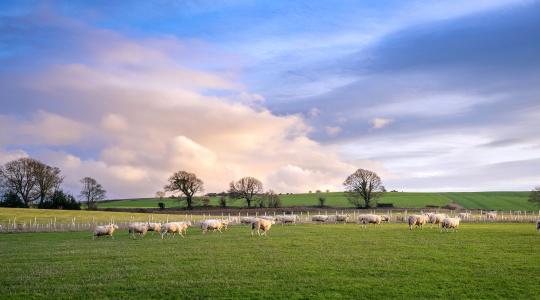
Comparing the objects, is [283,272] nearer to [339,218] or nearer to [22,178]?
[339,218]

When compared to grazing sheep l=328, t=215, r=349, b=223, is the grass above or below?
above

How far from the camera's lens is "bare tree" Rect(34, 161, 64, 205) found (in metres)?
93.0

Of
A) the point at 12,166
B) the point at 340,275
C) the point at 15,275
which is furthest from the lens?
the point at 12,166

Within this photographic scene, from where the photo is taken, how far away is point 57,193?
95312 millimetres

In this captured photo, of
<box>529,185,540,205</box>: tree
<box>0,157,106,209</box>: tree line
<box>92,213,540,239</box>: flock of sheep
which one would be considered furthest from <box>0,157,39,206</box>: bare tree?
<box>529,185,540,205</box>: tree

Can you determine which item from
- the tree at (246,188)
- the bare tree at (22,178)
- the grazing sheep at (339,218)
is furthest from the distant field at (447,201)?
the grazing sheep at (339,218)

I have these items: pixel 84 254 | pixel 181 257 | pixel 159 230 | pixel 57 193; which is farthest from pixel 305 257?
pixel 57 193

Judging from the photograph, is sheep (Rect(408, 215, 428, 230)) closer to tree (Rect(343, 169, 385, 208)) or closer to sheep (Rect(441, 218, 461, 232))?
sheep (Rect(441, 218, 461, 232))

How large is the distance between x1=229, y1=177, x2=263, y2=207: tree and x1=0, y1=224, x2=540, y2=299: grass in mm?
82637

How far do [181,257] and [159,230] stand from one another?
2006 centimetres

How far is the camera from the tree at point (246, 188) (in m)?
109

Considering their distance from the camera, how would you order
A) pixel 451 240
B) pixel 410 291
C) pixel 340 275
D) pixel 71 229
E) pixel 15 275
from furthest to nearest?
pixel 71 229 < pixel 451 240 < pixel 15 275 < pixel 340 275 < pixel 410 291

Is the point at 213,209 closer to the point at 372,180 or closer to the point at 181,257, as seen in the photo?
the point at 372,180

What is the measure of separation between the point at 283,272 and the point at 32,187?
8978 centimetres
